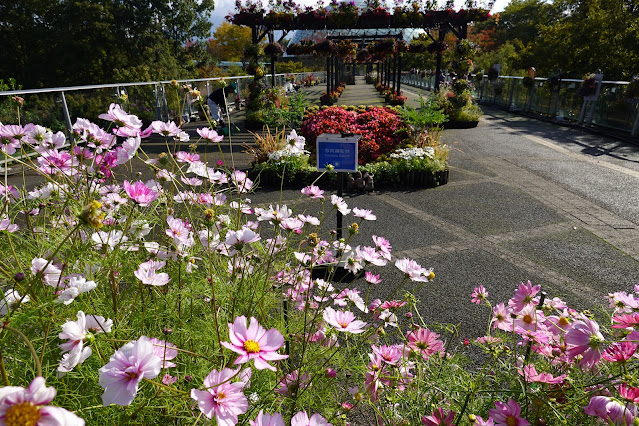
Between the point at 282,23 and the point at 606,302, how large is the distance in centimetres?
1240

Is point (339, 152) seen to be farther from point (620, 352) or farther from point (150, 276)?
point (620, 352)

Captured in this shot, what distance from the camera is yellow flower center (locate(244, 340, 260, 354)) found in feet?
2.58

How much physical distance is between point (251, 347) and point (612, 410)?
78 centimetres

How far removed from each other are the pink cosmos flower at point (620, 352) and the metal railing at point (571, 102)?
11.3 meters

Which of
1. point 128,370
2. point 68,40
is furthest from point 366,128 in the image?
point 68,40

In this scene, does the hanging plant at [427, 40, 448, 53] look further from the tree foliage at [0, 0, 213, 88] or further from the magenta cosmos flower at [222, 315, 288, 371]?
the magenta cosmos flower at [222, 315, 288, 371]

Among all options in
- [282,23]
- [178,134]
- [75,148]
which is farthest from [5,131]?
[282,23]

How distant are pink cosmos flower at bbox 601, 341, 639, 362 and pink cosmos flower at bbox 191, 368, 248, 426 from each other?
2.73 ft

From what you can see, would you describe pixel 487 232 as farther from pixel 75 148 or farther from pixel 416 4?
pixel 416 4

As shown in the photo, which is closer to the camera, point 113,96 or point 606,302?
point 606,302

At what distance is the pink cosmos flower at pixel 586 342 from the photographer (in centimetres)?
94

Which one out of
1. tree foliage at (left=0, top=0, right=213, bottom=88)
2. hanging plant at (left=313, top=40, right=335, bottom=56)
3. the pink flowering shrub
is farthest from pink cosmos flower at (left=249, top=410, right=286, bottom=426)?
tree foliage at (left=0, top=0, right=213, bottom=88)

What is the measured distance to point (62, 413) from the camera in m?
0.46

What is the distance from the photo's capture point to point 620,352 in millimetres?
931
